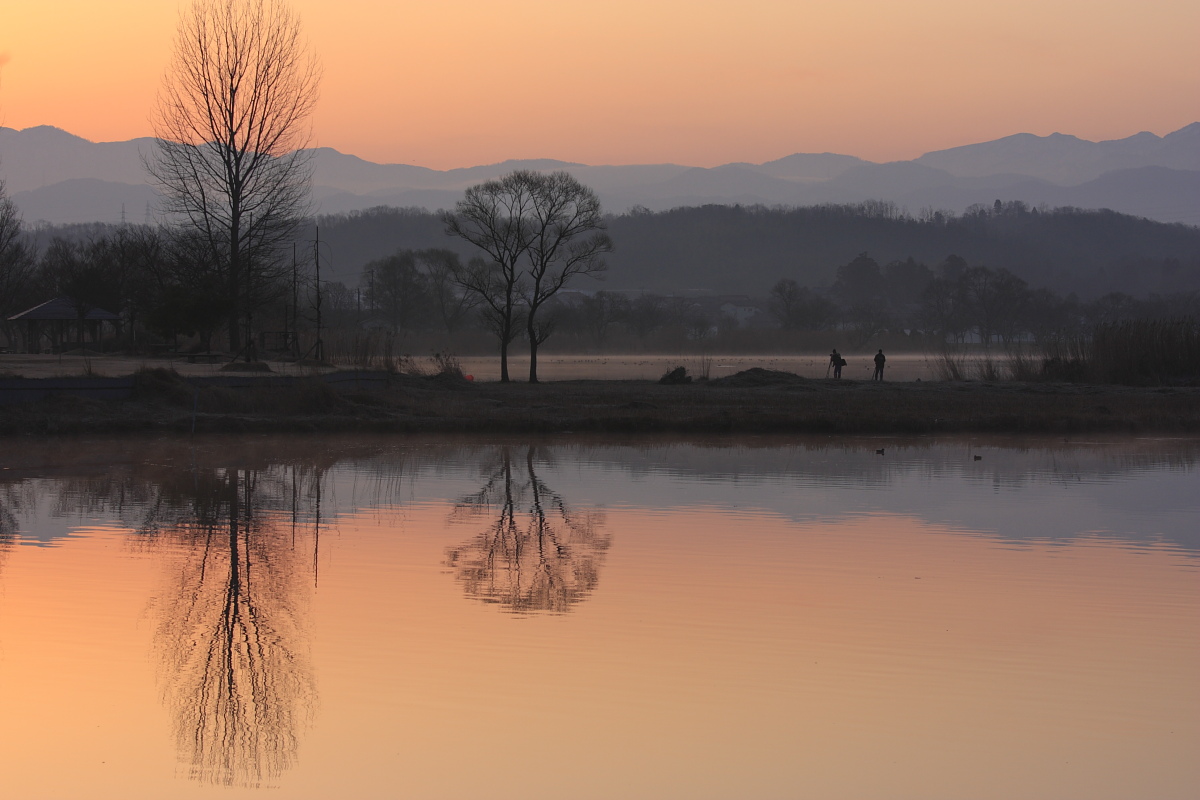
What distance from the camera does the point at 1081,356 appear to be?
154 feet

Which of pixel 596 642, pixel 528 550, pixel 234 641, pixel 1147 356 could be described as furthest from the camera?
pixel 1147 356

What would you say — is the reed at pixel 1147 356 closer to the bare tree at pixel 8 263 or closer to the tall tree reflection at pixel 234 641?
the tall tree reflection at pixel 234 641

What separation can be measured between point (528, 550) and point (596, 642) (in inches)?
161

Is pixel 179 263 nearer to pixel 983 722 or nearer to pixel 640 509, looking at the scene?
pixel 640 509

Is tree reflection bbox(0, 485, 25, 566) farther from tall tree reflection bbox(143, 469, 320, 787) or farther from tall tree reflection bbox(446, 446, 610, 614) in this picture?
tall tree reflection bbox(446, 446, 610, 614)

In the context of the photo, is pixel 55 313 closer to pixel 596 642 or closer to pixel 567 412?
pixel 567 412

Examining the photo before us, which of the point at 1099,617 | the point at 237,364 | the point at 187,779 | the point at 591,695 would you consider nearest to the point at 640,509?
the point at 1099,617

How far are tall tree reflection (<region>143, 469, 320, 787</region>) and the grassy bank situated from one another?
11.3 m

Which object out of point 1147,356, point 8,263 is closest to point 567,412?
point 1147,356

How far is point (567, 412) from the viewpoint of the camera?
3219 centimetres

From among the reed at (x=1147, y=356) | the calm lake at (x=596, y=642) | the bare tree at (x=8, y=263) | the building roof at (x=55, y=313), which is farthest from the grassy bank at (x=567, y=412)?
the bare tree at (x=8, y=263)

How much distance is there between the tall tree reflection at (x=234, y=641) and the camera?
7223 mm

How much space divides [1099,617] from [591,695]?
A: 4807 mm

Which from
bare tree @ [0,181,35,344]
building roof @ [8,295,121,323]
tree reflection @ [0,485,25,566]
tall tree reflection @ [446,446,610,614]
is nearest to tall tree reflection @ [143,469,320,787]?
tree reflection @ [0,485,25,566]
